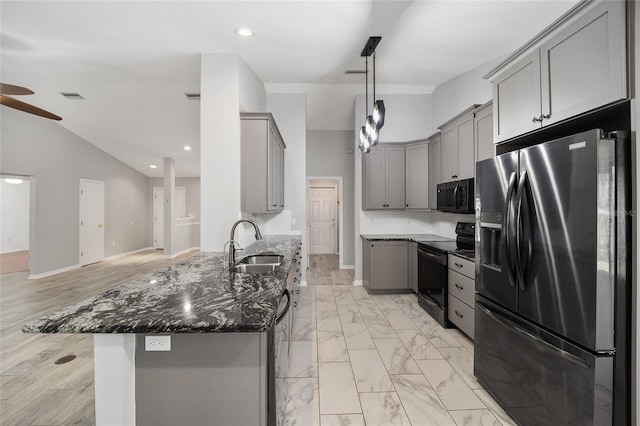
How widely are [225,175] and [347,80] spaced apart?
2504 millimetres

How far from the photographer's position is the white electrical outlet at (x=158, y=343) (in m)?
1.21

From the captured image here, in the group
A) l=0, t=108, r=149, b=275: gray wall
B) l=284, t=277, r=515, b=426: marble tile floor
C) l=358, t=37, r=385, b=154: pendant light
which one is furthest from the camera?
l=0, t=108, r=149, b=275: gray wall

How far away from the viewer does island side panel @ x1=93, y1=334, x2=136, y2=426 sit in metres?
1.18

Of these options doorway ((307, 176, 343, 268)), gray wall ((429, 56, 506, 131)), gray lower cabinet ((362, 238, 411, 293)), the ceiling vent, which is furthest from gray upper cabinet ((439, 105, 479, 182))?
the ceiling vent

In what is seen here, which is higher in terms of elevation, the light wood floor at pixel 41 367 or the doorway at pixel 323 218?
the doorway at pixel 323 218

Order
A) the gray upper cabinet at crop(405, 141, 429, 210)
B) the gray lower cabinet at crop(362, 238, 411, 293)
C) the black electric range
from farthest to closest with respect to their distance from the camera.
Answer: the gray upper cabinet at crop(405, 141, 429, 210), the gray lower cabinet at crop(362, 238, 411, 293), the black electric range

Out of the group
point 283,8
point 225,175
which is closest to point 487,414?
point 225,175

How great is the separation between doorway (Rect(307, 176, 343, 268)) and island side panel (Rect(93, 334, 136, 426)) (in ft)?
24.5

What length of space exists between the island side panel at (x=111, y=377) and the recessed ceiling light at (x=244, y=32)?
10.1 ft

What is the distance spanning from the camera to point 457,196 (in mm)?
3658

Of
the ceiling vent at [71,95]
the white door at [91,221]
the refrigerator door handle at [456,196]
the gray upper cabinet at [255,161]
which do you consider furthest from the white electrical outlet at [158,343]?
Result: the white door at [91,221]

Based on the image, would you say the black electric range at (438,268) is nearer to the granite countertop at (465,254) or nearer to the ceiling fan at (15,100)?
the granite countertop at (465,254)

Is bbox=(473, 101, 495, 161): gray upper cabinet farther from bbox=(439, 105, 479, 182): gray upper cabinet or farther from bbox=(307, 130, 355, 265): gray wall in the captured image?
bbox=(307, 130, 355, 265): gray wall

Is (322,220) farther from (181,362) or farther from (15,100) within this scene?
(181,362)
